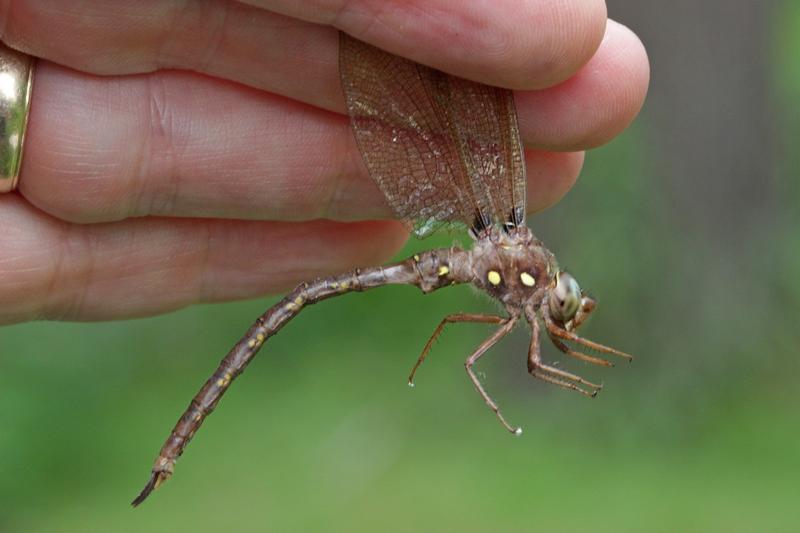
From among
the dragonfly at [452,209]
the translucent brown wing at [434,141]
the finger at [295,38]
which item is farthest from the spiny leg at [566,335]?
the finger at [295,38]

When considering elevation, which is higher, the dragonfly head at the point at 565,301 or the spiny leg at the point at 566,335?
the dragonfly head at the point at 565,301

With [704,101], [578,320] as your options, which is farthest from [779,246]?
[578,320]

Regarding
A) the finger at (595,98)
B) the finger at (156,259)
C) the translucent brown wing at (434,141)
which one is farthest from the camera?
the finger at (156,259)

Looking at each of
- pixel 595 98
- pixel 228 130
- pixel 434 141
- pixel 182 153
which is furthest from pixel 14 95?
pixel 595 98

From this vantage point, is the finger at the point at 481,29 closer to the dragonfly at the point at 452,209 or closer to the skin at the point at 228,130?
the skin at the point at 228,130

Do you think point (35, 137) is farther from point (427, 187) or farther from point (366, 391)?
point (366, 391)

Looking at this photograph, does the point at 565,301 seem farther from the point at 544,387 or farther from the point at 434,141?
the point at 544,387

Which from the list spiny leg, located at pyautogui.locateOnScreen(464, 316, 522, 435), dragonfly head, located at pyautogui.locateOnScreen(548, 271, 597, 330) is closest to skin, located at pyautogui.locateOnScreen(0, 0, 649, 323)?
dragonfly head, located at pyautogui.locateOnScreen(548, 271, 597, 330)
